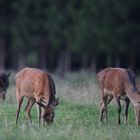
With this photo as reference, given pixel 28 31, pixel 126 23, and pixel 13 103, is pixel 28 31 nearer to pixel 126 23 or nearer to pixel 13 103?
pixel 126 23

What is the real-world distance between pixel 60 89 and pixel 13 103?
83.9 inches

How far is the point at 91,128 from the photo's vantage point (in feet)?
60.3

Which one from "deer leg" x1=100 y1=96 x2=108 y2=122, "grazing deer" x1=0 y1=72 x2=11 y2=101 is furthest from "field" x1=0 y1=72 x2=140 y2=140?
"grazing deer" x1=0 y1=72 x2=11 y2=101

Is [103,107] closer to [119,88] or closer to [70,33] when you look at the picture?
[119,88]

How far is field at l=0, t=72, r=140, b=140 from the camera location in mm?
16859

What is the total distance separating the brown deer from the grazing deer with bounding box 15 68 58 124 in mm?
1836

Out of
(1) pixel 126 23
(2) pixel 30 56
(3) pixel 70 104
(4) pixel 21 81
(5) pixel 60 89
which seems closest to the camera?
(4) pixel 21 81

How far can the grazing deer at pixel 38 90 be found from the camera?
61.8ft

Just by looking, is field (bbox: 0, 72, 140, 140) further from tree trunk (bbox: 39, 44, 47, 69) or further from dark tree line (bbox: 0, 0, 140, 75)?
tree trunk (bbox: 39, 44, 47, 69)

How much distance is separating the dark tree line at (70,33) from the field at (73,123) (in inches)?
987

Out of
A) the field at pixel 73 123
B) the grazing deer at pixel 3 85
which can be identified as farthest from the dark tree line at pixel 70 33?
the field at pixel 73 123

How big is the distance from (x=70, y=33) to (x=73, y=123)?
38.8 meters

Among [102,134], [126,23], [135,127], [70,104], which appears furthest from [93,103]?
[126,23]

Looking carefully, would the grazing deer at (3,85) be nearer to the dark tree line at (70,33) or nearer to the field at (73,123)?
the field at (73,123)
